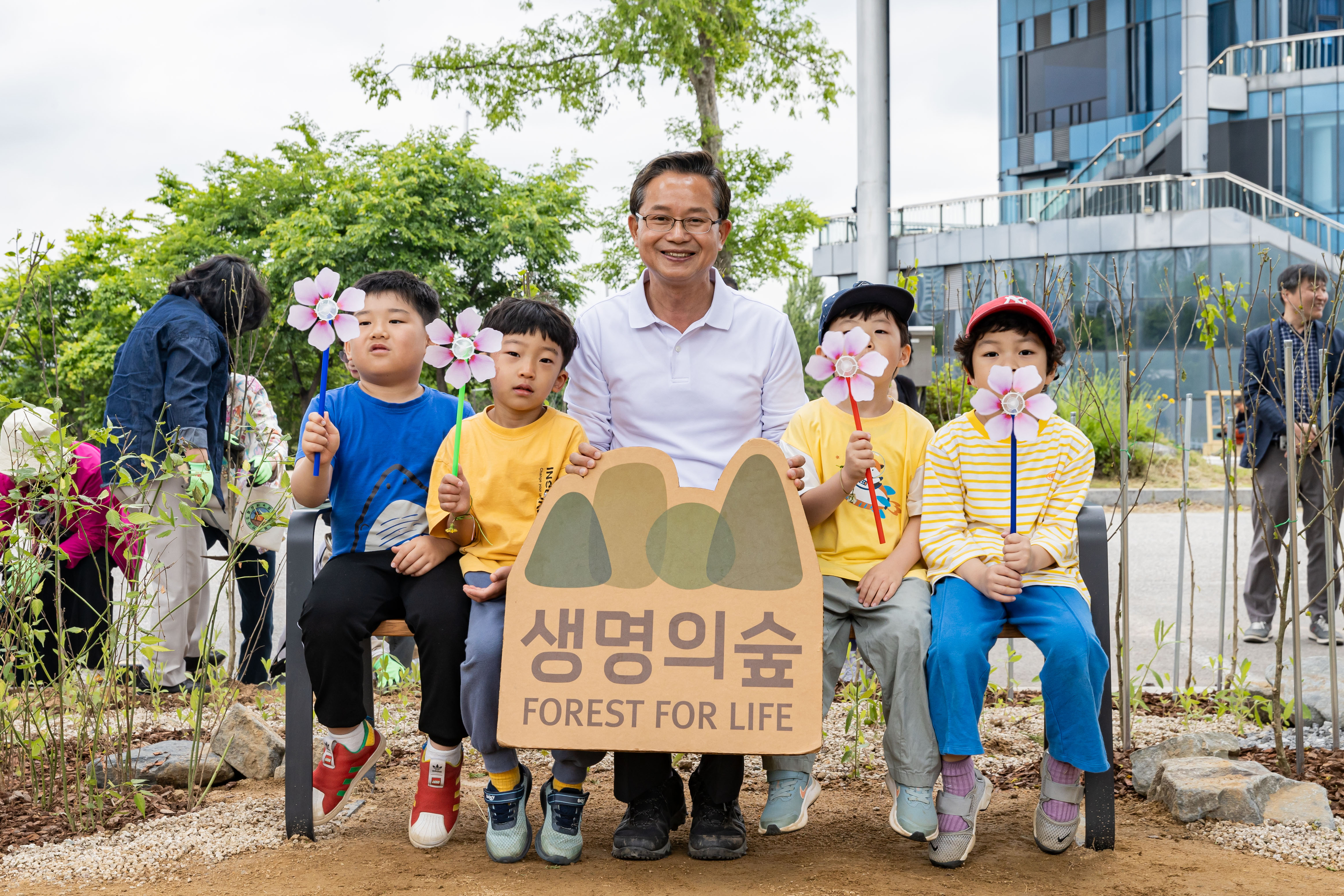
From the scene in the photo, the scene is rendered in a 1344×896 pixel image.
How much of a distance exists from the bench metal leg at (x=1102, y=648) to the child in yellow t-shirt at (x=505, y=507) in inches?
48.1

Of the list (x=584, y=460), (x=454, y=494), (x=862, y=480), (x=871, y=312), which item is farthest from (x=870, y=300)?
(x=454, y=494)

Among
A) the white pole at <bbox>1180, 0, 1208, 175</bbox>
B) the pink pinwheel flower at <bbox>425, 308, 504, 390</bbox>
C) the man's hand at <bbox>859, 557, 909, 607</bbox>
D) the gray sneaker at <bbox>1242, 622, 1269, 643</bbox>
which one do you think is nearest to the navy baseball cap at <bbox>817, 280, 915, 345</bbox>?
the man's hand at <bbox>859, 557, 909, 607</bbox>

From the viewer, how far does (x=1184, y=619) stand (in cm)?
654

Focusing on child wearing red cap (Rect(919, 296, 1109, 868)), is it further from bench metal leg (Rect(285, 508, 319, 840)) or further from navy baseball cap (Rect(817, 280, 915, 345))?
bench metal leg (Rect(285, 508, 319, 840))

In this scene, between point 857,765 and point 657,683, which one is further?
point 857,765

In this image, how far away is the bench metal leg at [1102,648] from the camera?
8.47ft

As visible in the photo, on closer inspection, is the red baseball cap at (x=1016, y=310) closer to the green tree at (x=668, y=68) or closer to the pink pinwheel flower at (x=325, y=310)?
the pink pinwheel flower at (x=325, y=310)

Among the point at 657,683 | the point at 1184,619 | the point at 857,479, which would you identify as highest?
the point at 857,479

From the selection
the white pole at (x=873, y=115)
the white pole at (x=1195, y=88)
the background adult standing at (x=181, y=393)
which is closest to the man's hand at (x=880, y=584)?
the background adult standing at (x=181, y=393)

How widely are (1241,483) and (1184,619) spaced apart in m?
6.61

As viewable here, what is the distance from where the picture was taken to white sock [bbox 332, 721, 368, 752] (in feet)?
8.91

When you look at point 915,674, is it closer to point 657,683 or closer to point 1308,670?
point 657,683

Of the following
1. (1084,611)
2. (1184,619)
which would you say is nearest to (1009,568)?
(1084,611)

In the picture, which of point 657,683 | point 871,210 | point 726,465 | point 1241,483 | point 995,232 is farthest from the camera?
point 995,232
